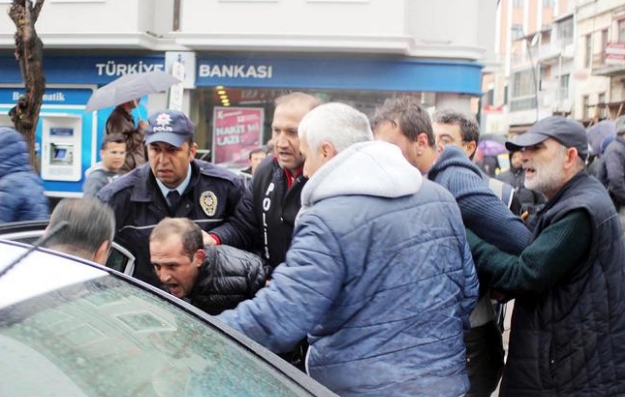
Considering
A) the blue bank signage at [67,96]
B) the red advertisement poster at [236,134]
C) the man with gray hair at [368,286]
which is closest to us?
the man with gray hair at [368,286]

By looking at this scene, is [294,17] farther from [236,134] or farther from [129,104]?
[129,104]

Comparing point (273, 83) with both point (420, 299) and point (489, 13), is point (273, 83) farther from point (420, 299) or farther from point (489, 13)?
point (420, 299)

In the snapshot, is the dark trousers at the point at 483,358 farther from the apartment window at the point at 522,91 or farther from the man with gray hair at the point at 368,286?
the apartment window at the point at 522,91

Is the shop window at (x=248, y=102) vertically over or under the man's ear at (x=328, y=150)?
over

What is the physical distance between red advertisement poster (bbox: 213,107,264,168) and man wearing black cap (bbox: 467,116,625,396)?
12.5 meters

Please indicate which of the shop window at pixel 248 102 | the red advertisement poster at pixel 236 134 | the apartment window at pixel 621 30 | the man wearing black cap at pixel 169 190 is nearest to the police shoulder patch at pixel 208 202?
the man wearing black cap at pixel 169 190

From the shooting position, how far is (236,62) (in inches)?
607

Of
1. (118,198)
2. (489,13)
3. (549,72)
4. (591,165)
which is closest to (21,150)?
(118,198)

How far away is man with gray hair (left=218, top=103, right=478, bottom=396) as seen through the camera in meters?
2.64

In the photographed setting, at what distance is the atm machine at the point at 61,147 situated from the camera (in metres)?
15.5

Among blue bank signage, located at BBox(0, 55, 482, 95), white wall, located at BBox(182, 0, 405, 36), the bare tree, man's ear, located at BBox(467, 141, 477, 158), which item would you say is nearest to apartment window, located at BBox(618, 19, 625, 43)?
blue bank signage, located at BBox(0, 55, 482, 95)

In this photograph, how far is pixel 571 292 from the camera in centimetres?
329

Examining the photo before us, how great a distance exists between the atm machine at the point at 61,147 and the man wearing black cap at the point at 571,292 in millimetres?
13094

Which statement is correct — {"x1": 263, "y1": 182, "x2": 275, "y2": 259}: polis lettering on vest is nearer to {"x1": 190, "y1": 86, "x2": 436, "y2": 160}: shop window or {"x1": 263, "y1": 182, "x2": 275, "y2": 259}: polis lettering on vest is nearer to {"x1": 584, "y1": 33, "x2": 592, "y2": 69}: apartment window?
{"x1": 190, "y1": 86, "x2": 436, "y2": 160}: shop window
